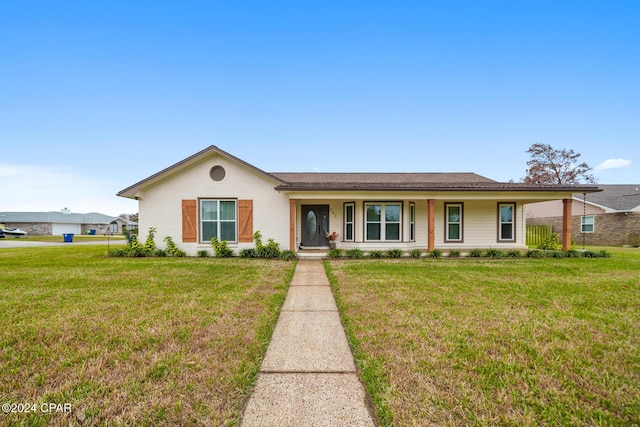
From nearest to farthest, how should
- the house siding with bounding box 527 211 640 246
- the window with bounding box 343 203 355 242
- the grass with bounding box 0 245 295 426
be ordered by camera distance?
the grass with bounding box 0 245 295 426 → the window with bounding box 343 203 355 242 → the house siding with bounding box 527 211 640 246

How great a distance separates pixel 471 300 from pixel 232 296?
4598mm

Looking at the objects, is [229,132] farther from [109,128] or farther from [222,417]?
[222,417]

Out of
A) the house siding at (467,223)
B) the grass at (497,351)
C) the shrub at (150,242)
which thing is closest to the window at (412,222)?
the house siding at (467,223)

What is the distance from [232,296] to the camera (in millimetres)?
5523

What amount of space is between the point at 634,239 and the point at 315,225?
20.8m

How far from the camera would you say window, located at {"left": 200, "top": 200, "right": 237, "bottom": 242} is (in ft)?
39.5

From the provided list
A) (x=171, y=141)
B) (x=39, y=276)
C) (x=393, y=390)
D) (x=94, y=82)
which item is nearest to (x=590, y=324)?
(x=393, y=390)

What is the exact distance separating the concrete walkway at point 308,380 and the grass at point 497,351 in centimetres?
18

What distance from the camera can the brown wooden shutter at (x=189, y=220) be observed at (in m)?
11.9

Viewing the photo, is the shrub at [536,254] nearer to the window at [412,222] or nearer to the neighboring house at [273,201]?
the neighboring house at [273,201]

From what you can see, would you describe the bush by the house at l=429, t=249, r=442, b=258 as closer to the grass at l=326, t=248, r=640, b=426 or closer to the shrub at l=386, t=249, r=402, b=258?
the shrub at l=386, t=249, r=402, b=258

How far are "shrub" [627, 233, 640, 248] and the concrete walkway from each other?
23.8m

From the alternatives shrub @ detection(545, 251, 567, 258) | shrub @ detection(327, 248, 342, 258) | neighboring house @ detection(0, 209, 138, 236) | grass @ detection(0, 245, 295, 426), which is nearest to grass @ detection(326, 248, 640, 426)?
grass @ detection(0, 245, 295, 426)

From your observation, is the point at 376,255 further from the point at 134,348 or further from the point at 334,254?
the point at 134,348
